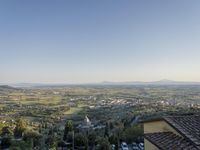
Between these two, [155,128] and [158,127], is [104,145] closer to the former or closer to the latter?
[155,128]

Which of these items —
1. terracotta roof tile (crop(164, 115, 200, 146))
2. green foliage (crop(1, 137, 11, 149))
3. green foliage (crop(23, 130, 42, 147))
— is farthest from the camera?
green foliage (crop(23, 130, 42, 147))

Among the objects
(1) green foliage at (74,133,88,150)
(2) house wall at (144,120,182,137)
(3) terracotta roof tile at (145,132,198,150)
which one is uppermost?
(2) house wall at (144,120,182,137)

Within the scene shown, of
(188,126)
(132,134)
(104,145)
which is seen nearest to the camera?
(188,126)

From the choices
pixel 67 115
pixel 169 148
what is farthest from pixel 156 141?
pixel 67 115

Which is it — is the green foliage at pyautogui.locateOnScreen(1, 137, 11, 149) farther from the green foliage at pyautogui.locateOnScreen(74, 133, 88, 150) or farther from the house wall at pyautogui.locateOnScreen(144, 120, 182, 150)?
the house wall at pyautogui.locateOnScreen(144, 120, 182, 150)

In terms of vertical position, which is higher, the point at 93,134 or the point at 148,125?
the point at 148,125

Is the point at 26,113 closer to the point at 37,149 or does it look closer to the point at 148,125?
the point at 37,149

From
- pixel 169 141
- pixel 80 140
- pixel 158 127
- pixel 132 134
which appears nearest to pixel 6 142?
pixel 80 140

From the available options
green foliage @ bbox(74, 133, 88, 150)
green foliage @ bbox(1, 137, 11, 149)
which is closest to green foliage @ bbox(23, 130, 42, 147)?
green foliage @ bbox(1, 137, 11, 149)

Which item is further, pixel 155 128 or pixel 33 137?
pixel 33 137

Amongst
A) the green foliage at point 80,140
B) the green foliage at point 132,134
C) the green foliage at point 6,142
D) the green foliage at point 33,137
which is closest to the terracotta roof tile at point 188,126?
the green foliage at point 80,140

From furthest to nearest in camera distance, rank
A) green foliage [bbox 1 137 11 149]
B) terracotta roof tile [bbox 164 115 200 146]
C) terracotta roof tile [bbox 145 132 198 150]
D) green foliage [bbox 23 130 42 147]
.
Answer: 1. green foliage [bbox 23 130 42 147]
2. green foliage [bbox 1 137 11 149]
3. terracotta roof tile [bbox 164 115 200 146]
4. terracotta roof tile [bbox 145 132 198 150]
